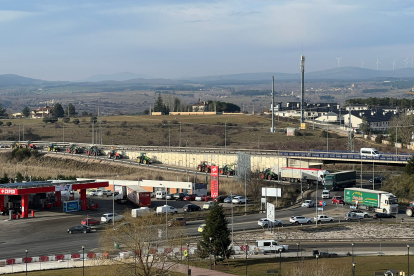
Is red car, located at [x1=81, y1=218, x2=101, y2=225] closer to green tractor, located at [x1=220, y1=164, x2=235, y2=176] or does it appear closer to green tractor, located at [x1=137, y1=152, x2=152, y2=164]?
green tractor, located at [x1=220, y1=164, x2=235, y2=176]

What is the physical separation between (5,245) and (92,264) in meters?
10.5

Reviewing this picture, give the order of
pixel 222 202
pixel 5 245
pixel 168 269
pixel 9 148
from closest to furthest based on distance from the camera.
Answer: pixel 168 269
pixel 5 245
pixel 222 202
pixel 9 148

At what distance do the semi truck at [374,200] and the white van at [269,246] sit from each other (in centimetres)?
1857

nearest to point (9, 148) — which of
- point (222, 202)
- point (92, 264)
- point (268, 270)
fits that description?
point (222, 202)

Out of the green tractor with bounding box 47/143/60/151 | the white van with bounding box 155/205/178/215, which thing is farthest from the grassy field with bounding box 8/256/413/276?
the green tractor with bounding box 47/143/60/151

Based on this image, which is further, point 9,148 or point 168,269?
point 9,148

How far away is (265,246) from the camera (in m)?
40.9

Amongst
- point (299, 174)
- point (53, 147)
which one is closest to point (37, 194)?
point (299, 174)

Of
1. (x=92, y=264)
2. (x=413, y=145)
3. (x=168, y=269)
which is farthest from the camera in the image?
(x=413, y=145)

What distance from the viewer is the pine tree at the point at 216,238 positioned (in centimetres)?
3750

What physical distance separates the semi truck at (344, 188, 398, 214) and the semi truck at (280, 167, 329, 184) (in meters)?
13.2

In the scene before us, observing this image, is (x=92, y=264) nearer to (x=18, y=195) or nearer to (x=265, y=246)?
(x=265, y=246)

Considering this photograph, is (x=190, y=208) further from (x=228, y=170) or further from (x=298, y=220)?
(x=228, y=170)

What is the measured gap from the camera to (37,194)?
198ft
